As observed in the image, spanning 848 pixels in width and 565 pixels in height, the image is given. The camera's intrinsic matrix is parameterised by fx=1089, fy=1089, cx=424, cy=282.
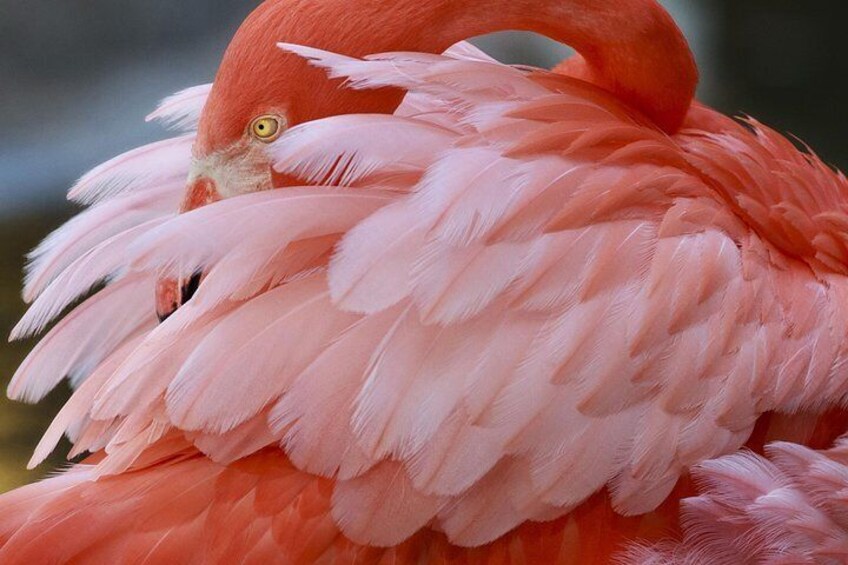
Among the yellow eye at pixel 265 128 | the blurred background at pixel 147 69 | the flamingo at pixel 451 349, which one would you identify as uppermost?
the yellow eye at pixel 265 128

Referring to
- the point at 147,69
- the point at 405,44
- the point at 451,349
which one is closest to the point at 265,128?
the point at 405,44

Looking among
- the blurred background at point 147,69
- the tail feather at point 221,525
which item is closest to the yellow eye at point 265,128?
the tail feather at point 221,525

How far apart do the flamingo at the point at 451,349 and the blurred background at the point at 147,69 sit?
5.34 ft

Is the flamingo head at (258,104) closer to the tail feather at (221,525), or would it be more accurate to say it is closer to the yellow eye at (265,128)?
the yellow eye at (265,128)

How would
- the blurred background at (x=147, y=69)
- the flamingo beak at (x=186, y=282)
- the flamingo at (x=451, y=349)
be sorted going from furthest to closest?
the blurred background at (x=147, y=69)
the flamingo beak at (x=186, y=282)
the flamingo at (x=451, y=349)

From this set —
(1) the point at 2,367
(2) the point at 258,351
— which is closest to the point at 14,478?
(1) the point at 2,367

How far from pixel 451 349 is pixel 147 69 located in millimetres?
2024

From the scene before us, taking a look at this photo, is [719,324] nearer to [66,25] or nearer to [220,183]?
[220,183]

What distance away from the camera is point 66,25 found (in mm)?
2801

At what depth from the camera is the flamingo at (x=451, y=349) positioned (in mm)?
957

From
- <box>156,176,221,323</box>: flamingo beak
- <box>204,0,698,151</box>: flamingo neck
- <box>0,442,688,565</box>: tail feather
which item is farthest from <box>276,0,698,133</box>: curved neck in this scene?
<box>0,442,688,565</box>: tail feather

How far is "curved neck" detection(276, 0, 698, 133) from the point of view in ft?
3.69

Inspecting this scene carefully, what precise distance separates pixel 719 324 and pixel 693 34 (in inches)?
81.6

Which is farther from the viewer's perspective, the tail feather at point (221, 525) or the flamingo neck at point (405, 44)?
the flamingo neck at point (405, 44)
